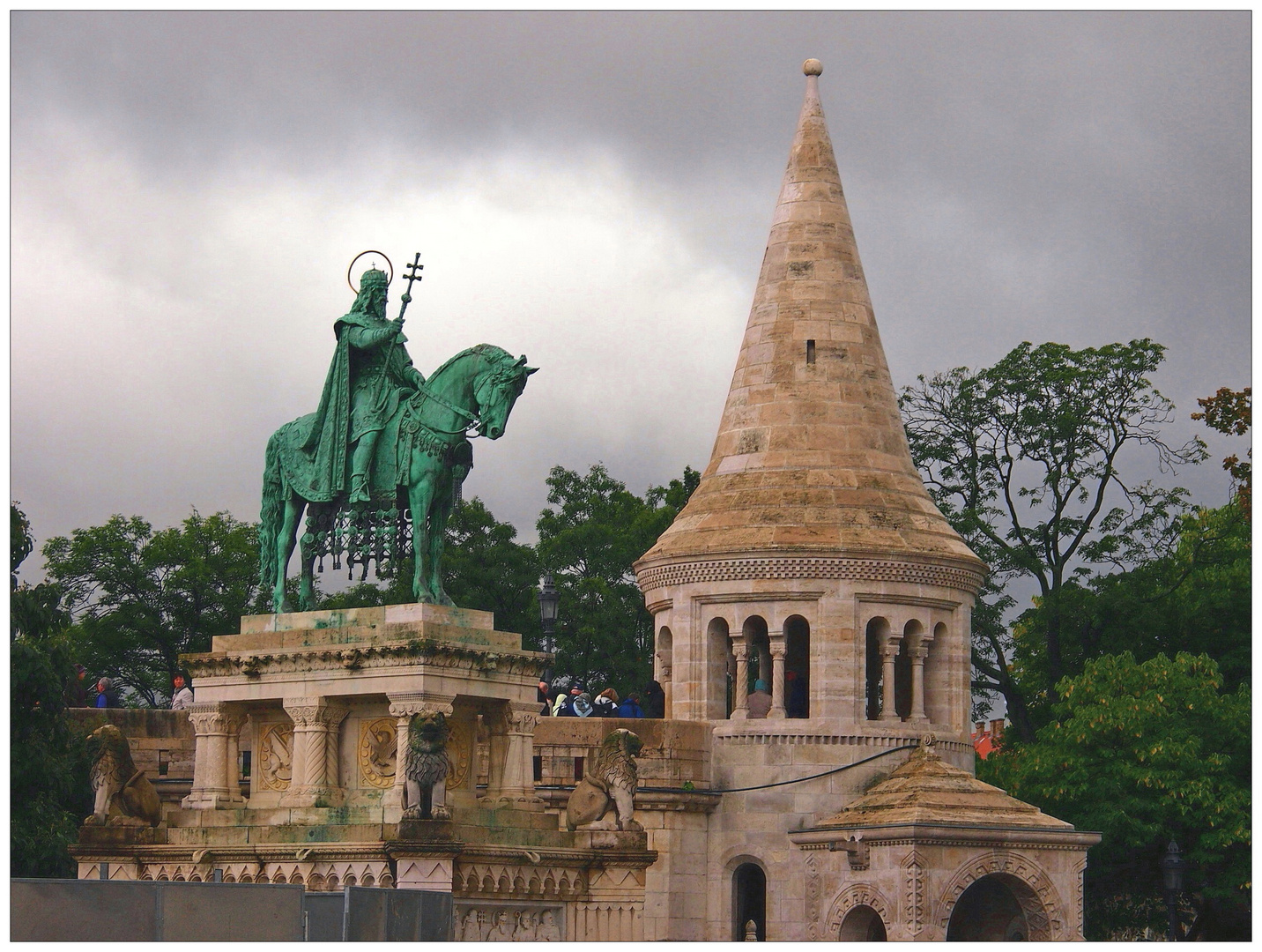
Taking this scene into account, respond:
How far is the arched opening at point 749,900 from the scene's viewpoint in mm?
44188

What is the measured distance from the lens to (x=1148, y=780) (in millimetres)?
46812

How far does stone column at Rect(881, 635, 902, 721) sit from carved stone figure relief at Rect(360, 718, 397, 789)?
1340 centimetres

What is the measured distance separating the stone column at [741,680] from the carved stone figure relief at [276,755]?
12232 mm

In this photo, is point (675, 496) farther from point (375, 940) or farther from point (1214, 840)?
point (375, 940)

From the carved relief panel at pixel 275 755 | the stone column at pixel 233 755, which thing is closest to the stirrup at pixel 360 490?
the carved relief panel at pixel 275 755

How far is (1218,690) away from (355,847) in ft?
78.8

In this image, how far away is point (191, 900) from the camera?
2642 centimetres

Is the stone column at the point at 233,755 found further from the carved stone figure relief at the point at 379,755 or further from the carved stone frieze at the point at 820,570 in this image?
the carved stone frieze at the point at 820,570

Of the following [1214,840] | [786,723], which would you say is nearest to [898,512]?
[786,723]

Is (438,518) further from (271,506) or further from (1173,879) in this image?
(1173,879)

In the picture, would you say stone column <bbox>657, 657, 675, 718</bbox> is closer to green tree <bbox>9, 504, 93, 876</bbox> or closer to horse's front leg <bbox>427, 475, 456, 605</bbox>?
green tree <bbox>9, 504, 93, 876</bbox>

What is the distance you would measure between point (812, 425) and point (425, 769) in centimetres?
1589

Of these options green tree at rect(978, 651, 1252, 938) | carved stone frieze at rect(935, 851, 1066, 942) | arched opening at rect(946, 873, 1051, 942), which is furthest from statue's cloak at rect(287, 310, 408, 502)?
green tree at rect(978, 651, 1252, 938)

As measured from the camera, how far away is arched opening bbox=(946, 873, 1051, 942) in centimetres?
4184
